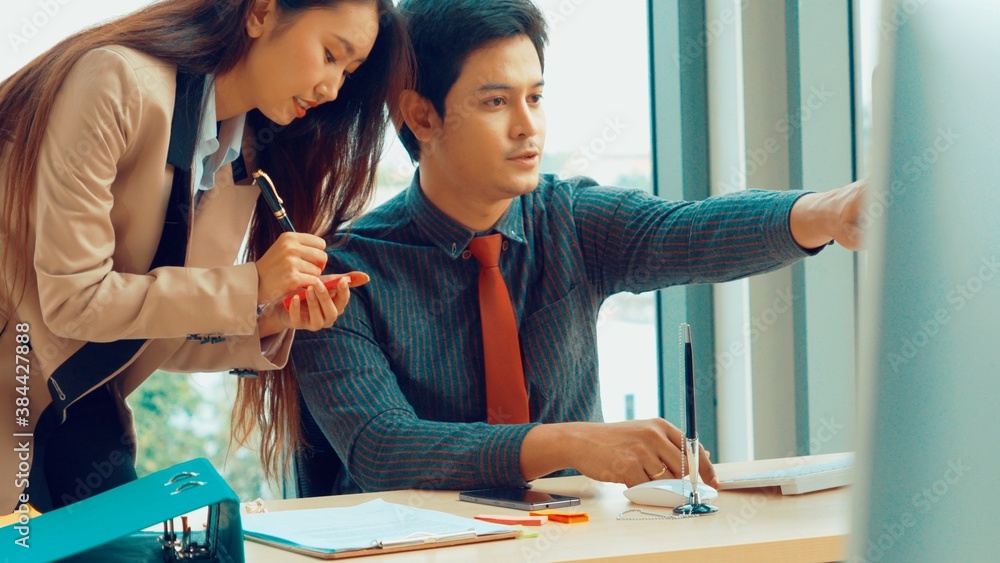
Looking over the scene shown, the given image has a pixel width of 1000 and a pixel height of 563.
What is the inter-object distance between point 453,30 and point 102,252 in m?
0.81

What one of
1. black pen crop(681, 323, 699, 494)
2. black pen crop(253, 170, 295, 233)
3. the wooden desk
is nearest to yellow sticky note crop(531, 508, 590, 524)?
the wooden desk

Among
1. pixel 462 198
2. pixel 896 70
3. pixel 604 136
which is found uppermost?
pixel 604 136

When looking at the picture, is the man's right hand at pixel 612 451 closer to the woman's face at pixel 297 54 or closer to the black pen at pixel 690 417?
the black pen at pixel 690 417

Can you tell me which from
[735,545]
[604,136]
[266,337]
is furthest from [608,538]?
[604,136]

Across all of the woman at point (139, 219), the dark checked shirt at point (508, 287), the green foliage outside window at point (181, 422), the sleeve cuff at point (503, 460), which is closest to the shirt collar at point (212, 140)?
the woman at point (139, 219)

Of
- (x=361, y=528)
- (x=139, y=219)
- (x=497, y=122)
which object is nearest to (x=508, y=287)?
(x=497, y=122)

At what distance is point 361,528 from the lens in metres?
1.01

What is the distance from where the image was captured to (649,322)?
8.73 feet

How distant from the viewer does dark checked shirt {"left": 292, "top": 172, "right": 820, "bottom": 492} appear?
59.1 inches

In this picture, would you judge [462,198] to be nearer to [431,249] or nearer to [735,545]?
[431,249]

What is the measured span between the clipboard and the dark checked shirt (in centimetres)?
42

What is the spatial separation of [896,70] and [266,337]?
1235 millimetres

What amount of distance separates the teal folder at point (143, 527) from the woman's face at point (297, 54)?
0.60 m

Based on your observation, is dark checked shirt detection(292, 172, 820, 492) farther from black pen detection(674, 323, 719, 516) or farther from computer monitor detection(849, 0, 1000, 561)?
computer monitor detection(849, 0, 1000, 561)
